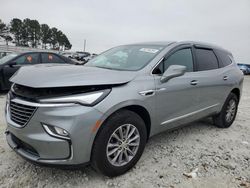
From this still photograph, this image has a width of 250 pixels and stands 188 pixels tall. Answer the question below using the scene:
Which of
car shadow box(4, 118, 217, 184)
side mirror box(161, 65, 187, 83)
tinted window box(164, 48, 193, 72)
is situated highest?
tinted window box(164, 48, 193, 72)

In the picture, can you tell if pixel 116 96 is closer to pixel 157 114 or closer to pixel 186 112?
pixel 157 114

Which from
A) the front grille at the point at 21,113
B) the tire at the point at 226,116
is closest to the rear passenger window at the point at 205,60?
the tire at the point at 226,116

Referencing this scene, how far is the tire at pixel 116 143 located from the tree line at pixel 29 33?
196 ft

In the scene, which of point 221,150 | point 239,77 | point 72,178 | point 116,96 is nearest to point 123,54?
point 116,96

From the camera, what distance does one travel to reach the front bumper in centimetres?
188

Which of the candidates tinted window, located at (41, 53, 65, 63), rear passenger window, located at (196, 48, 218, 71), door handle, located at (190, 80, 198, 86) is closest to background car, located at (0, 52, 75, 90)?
tinted window, located at (41, 53, 65, 63)

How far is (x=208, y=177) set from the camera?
2477mm

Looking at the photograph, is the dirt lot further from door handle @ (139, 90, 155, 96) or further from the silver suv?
door handle @ (139, 90, 155, 96)

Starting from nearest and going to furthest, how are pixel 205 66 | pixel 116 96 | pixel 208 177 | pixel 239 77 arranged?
1. pixel 116 96
2. pixel 208 177
3. pixel 205 66
4. pixel 239 77

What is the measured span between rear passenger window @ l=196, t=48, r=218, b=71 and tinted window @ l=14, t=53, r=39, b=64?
5.34 meters

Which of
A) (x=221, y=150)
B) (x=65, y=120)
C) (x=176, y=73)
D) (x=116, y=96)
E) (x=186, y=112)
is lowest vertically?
(x=221, y=150)

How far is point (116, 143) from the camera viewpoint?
89.9 inches

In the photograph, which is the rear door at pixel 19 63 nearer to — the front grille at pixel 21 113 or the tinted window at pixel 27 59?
the tinted window at pixel 27 59

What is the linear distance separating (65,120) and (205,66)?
2.72 metres
